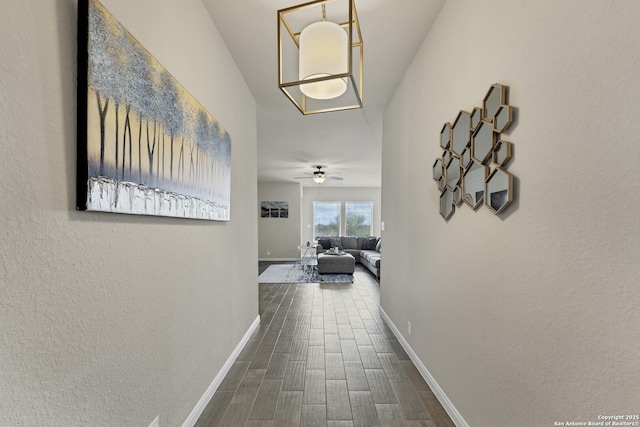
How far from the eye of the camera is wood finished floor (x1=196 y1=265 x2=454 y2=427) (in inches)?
69.6

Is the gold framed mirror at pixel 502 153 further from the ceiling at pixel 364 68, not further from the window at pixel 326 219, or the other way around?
the window at pixel 326 219

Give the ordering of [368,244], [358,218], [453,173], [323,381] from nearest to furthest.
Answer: [453,173]
[323,381]
[368,244]
[358,218]

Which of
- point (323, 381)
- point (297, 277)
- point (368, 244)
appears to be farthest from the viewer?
point (368, 244)

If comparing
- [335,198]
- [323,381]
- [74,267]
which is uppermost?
[335,198]

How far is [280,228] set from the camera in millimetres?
9453

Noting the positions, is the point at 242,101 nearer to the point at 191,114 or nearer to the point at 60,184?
the point at 191,114

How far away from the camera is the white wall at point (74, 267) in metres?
0.72

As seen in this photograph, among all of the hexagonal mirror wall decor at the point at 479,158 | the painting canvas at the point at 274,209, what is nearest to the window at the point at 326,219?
the painting canvas at the point at 274,209

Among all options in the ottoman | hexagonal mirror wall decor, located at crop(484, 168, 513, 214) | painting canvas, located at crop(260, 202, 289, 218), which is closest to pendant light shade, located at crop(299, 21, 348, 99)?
hexagonal mirror wall decor, located at crop(484, 168, 513, 214)

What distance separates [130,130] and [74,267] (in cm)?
53

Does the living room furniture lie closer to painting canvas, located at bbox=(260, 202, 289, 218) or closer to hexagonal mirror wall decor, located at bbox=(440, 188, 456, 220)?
painting canvas, located at bbox=(260, 202, 289, 218)

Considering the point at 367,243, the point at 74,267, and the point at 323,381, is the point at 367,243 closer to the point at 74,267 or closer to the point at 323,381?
the point at 323,381

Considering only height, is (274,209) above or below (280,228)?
above

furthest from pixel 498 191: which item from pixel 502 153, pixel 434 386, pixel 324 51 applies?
pixel 434 386
